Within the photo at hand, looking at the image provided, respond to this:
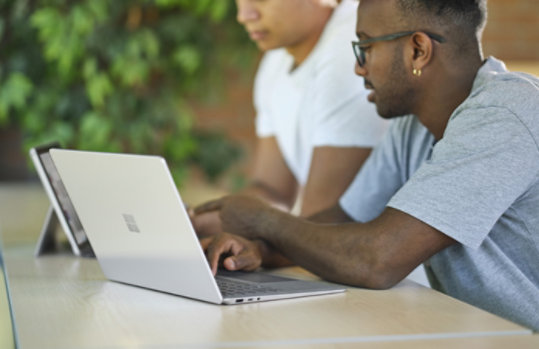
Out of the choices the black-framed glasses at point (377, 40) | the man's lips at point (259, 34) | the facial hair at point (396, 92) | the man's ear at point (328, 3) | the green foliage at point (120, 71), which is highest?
the black-framed glasses at point (377, 40)

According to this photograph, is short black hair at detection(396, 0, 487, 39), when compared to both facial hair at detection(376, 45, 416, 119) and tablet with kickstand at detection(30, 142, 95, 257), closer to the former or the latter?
facial hair at detection(376, 45, 416, 119)

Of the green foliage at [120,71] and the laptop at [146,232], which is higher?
the laptop at [146,232]

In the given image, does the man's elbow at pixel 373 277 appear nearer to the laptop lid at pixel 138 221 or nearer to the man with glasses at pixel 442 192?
the man with glasses at pixel 442 192

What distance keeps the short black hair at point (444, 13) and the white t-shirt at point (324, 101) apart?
1.53ft

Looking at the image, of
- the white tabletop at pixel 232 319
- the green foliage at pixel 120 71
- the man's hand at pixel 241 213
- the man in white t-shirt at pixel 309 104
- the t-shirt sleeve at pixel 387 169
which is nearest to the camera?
the white tabletop at pixel 232 319

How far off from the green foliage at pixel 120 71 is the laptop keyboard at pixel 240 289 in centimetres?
234

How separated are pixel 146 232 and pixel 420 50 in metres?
0.58

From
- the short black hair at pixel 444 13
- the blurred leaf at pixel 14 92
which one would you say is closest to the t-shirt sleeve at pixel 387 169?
the short black hair at pixel 444 13

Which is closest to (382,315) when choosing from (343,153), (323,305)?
(323,305)

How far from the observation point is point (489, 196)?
120 centimetres

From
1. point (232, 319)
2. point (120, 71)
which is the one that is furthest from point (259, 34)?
point (120, 71)

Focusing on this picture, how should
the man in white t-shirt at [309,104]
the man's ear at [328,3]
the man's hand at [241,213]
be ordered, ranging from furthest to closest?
the man's ear at [328,3]
the man in white t-shirt at [309,104]
the man's hand at [241,213]

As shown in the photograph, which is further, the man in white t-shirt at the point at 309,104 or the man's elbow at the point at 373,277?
the man in white t-shirt at the point at 309,104

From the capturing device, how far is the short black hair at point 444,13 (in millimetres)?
1369
